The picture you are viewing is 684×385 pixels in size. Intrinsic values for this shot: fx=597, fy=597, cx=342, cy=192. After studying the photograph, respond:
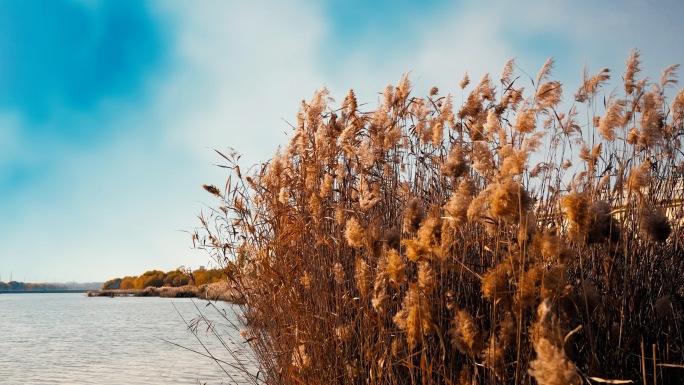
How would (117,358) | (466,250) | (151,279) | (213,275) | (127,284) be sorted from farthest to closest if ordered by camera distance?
1. (127,284)
2. (151,279)
3. (117,358)
4. (213,275)
5. (466,250)

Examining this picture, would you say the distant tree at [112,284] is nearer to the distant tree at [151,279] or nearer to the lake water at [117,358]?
the distant tree at [151,279]

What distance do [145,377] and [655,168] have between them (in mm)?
5771

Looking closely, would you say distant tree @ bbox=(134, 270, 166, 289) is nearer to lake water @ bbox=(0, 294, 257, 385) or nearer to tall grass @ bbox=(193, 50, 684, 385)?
lake water @ bbox=(0, 294, 257, 385)

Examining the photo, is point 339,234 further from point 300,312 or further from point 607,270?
point 607,270

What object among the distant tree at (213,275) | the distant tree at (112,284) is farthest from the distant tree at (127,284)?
the distant tree at (213,275)

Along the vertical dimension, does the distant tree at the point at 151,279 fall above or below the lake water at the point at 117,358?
above

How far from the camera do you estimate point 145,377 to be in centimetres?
692

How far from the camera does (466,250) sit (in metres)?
2.87

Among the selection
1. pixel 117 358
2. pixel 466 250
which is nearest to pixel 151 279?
pixel 117 358

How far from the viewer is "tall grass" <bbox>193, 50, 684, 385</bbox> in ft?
6.51

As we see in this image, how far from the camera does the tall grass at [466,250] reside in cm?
198

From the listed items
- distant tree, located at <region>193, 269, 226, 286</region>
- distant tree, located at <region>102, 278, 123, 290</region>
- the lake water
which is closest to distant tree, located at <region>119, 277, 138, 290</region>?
distant tree, located at <region>102, 278, 123, 290</region>

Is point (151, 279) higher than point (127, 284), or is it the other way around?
point (151, 279)

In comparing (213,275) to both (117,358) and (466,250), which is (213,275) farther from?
(466,250)
